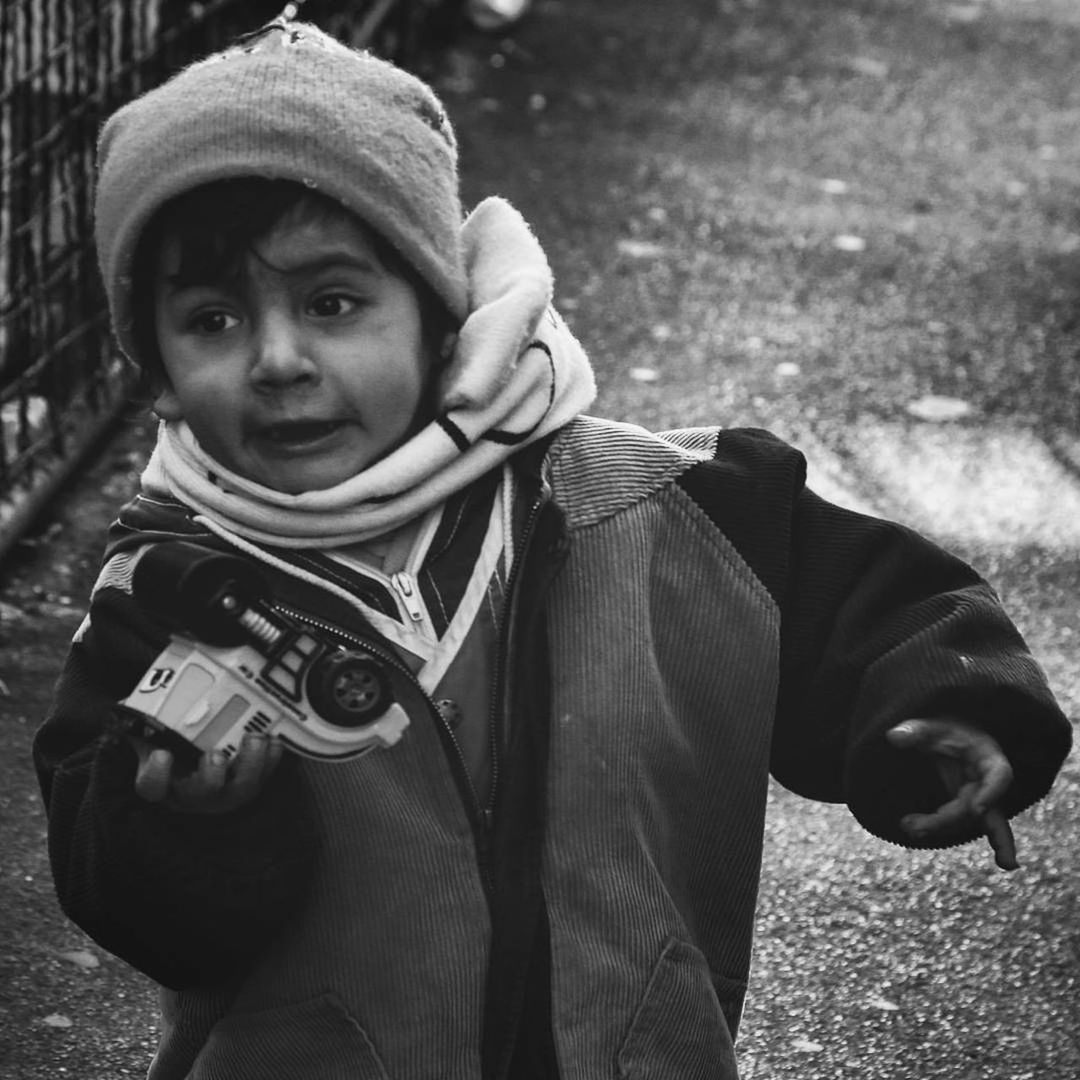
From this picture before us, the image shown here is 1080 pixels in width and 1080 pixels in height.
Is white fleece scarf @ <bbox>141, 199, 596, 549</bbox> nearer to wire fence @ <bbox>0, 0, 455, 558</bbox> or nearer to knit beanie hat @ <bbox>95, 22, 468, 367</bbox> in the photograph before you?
knit beanie hat @ <bbox>95, 22, 468, 367</bbox>

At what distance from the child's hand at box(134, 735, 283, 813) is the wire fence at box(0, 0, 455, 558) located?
8.78 feet

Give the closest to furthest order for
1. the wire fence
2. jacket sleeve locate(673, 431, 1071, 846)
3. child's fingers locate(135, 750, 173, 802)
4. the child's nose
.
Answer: child's fingers locate(135, 750, 173, 802) < the child's nose < jacket sleeve locate(673, 431, 1071, 846) < the wire fence

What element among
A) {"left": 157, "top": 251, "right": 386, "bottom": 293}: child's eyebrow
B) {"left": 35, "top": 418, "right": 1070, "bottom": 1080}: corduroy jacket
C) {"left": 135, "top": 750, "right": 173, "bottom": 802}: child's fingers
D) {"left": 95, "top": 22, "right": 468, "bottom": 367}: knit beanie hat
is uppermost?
{"left": 95, "top": 22, "right": 468, "bottom": 367}: knit beanie hat

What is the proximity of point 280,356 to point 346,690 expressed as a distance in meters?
0.35

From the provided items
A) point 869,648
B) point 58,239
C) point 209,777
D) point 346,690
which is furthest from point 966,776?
point 58,239

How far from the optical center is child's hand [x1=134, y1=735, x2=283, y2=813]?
183 centimetres

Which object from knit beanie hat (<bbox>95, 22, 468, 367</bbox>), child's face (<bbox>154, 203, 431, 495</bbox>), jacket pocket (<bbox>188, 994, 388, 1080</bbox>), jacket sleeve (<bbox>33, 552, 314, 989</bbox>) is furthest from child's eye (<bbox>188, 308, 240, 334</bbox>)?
jacket pocket (<bbox>188, 994, 388, 1080</bbox>)

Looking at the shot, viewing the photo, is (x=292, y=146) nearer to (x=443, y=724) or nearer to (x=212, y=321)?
(x=212, y=321)

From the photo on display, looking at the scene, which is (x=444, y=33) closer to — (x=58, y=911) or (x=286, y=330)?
(x=58, y=911)

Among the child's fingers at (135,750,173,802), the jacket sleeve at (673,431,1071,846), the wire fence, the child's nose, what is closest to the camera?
the child's fingers at (135,750,173,802)

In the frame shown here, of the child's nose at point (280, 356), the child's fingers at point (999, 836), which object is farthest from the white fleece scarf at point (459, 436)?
the child's fingers at point (999, 836)

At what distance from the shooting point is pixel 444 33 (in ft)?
28.3

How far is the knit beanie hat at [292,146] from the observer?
203 centimetres

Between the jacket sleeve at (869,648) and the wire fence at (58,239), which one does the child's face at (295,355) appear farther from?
the wire fence at (58,239)
